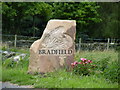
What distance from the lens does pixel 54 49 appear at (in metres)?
7.67

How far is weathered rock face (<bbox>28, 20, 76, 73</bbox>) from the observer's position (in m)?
7.59

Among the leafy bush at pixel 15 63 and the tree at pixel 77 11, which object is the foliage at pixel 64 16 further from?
the leafy bush at pixel 15 63

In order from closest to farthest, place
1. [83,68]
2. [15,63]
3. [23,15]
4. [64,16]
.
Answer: [83,68] < [15,63] < [64,16] < [23,15]

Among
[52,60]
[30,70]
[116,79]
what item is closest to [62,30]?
[52,60]

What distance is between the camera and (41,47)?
25.1ft

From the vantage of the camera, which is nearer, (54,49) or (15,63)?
(54,49)

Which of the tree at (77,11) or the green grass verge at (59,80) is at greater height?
the tree at (77,11)

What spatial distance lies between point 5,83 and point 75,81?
2.08 metres

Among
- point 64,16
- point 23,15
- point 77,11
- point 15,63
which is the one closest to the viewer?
point 15,63

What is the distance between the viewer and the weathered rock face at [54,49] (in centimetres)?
759

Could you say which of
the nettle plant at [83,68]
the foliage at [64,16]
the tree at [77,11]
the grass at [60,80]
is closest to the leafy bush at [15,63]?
the grass at [60,80]

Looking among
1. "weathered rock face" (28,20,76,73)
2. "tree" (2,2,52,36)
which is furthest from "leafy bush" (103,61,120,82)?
"tree" (2,2,52,36)

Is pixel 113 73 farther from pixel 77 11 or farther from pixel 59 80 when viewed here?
pixel 77 11

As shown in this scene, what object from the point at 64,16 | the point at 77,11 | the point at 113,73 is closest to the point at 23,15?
the point at 64,16
